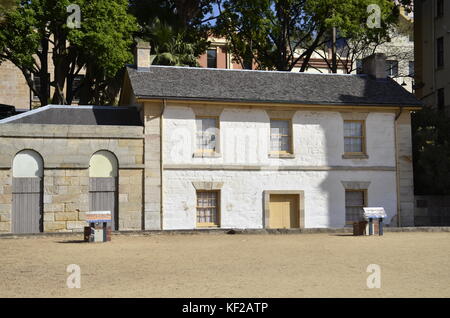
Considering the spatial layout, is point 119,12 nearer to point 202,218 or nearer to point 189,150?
point 189,150

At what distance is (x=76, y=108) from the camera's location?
95.5ft

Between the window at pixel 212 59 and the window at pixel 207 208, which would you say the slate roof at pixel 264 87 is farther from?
the window at pixel 212 59

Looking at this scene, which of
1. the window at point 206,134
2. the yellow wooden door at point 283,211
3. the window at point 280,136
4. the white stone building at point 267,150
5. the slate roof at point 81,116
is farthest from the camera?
the window at point 280,136

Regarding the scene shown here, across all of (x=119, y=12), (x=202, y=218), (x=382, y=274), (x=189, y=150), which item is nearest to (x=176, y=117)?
(x=189, y=150)

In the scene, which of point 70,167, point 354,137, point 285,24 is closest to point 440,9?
point 285,24

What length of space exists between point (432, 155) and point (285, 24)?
18247 millimetres

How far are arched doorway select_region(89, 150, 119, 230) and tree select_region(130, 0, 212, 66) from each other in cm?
978

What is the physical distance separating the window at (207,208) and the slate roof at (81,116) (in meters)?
4.25

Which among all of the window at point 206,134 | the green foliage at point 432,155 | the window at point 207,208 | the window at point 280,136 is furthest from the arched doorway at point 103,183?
the green foliage at point 432,155

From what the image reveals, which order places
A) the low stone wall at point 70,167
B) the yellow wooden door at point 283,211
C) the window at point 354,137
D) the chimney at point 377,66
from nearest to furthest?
the low stone wall at point 70,167, the yellow wooden door at point 283,211, the window at point 354,137, the chimney at point 377,66

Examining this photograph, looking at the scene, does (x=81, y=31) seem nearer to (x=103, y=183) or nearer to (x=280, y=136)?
(x=103, y=183)

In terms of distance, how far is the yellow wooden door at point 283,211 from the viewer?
29.1m

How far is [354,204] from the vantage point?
2997cm

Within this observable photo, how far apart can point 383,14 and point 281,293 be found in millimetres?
35133
